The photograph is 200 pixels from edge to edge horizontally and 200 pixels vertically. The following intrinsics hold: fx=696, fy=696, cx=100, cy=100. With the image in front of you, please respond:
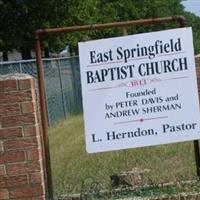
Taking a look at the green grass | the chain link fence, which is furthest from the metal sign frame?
the chain link fence

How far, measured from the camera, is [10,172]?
6.69 metres

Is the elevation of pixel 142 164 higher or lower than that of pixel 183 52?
lower

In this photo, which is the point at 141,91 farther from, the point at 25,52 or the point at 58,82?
the point at 25,52

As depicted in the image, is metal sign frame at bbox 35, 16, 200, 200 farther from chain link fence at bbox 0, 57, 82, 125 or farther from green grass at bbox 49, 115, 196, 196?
chain link fence at bbox 0, 57, 82, 125

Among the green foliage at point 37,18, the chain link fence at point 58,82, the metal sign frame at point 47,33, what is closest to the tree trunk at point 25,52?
the green foliage at point 37,18

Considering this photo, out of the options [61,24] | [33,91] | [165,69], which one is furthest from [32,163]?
[61,24]

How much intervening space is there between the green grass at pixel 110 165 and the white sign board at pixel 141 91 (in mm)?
669

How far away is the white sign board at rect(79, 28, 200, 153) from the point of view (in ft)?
23.6

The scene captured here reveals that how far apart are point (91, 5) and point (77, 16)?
174 centimetres

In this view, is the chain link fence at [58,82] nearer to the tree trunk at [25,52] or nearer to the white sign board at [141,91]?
the tree trunk at [25,52]

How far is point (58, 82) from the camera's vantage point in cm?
2111

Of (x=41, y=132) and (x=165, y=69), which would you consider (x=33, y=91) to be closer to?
(x=41, y=132)

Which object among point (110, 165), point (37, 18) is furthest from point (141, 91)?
point (37, 18)

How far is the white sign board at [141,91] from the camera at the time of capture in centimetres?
719
